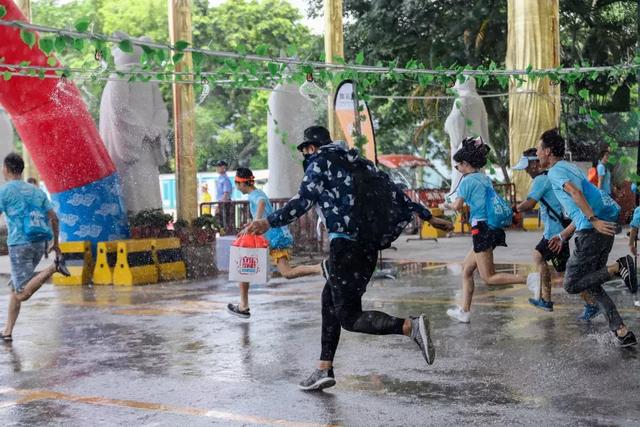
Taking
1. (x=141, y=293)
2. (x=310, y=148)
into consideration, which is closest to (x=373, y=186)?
(x=310, y=148)

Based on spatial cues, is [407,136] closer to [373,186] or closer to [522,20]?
[522,20]

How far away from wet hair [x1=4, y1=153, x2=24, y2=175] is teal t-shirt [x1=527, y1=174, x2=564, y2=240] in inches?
193

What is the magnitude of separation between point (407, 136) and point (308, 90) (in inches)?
1050

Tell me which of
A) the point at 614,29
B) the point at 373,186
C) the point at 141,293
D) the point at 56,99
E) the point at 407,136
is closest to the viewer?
the point at 373,186

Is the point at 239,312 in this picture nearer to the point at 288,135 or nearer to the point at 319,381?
the point at 319,381

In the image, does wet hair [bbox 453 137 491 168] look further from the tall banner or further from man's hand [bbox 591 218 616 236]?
the tall banner

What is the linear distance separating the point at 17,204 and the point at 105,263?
569 centimetres

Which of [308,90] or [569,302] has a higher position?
[308,90]

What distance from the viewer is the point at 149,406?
657 centimetres

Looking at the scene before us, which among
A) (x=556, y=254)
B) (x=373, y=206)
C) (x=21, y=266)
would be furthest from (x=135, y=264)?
(x=373, y=206)

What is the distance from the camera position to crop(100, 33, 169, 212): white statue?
1650 cm

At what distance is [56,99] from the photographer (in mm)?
15414

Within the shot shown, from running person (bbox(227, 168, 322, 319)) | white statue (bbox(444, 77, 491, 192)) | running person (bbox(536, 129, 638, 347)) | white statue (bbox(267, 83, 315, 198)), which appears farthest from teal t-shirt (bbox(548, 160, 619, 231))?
white statue (bbox(444, 77, 491, 192))

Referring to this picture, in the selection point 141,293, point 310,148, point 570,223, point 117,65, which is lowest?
point 141,293
